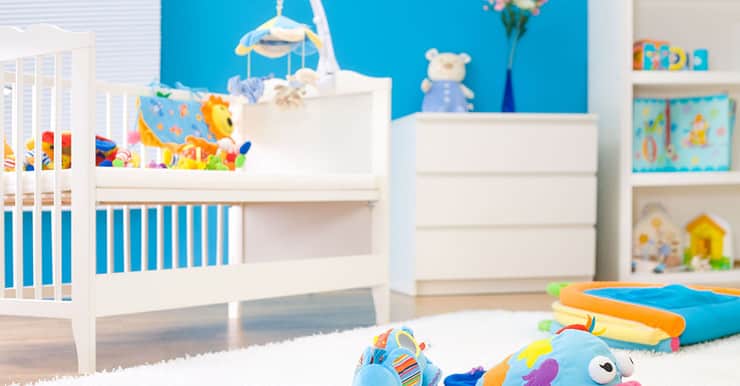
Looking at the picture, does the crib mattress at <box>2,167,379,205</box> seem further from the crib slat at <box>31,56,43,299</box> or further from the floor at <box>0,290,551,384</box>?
the floor at <box>0,290,551,384</box>

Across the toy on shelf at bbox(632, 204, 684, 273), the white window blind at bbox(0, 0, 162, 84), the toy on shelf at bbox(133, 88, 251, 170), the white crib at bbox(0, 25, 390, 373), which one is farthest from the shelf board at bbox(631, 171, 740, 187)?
the white window blind at bbox(0, 0, 162, 84)

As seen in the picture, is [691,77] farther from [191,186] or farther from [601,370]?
[601,370]

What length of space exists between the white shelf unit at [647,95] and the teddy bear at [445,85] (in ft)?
1.75

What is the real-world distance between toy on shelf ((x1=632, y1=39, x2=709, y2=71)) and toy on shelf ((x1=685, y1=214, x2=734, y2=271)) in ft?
1.93

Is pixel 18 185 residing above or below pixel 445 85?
below

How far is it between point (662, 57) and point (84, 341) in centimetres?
237

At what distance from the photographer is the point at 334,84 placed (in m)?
2.20

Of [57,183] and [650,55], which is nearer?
[57,183]

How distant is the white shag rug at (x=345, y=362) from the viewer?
1.37m

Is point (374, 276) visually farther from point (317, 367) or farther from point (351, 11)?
point (351, 11)

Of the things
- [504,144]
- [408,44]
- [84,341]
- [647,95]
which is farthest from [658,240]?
[84,341]

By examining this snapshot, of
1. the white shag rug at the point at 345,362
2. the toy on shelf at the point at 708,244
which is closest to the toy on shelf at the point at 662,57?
the toy on shelf at the point at 708,244

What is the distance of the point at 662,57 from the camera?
9.98 feet

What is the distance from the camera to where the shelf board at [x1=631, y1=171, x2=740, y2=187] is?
2.96m
